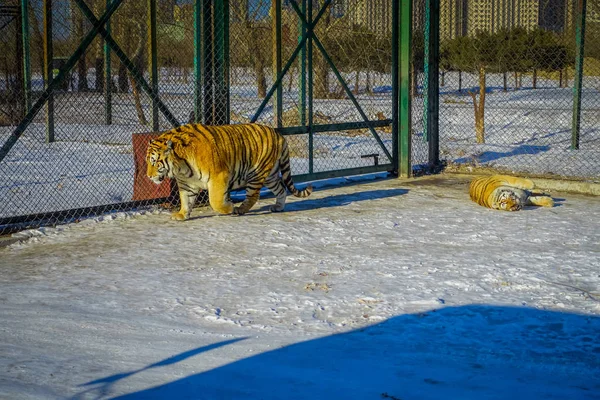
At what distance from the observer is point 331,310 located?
16.9 feet

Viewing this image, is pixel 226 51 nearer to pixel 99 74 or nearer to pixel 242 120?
pixel 242 120

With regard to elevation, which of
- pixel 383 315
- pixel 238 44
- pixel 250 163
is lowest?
pixel 383 315

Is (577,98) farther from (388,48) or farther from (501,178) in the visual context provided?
(501,178)

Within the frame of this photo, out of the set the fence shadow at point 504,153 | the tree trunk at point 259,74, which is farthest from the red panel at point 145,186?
the fence shadow at point 504,153

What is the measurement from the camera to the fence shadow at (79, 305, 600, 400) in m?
3.85

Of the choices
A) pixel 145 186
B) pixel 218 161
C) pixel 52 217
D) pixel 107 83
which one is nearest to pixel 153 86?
pixel 145 186

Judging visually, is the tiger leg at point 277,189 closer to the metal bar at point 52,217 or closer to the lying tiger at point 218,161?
the lying tiger at point 218,161

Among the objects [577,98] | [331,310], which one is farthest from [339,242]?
[577,98]

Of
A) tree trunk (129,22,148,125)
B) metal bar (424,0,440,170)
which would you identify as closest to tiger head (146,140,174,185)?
metal bar (424,0,440,170)

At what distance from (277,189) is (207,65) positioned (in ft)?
4.85

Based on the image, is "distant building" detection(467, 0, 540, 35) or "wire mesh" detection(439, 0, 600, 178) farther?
"distant building" detection(467, 0, 540, 35)

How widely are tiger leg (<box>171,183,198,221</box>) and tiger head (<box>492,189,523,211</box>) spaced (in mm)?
3014

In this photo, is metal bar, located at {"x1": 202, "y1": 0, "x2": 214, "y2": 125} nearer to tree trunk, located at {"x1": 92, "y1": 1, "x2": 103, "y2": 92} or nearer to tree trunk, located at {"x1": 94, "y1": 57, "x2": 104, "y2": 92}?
tree trunk, located at {"x1": 92, "y1": 1, "x2": 103, "y2": 92}

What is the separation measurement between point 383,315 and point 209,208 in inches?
156
